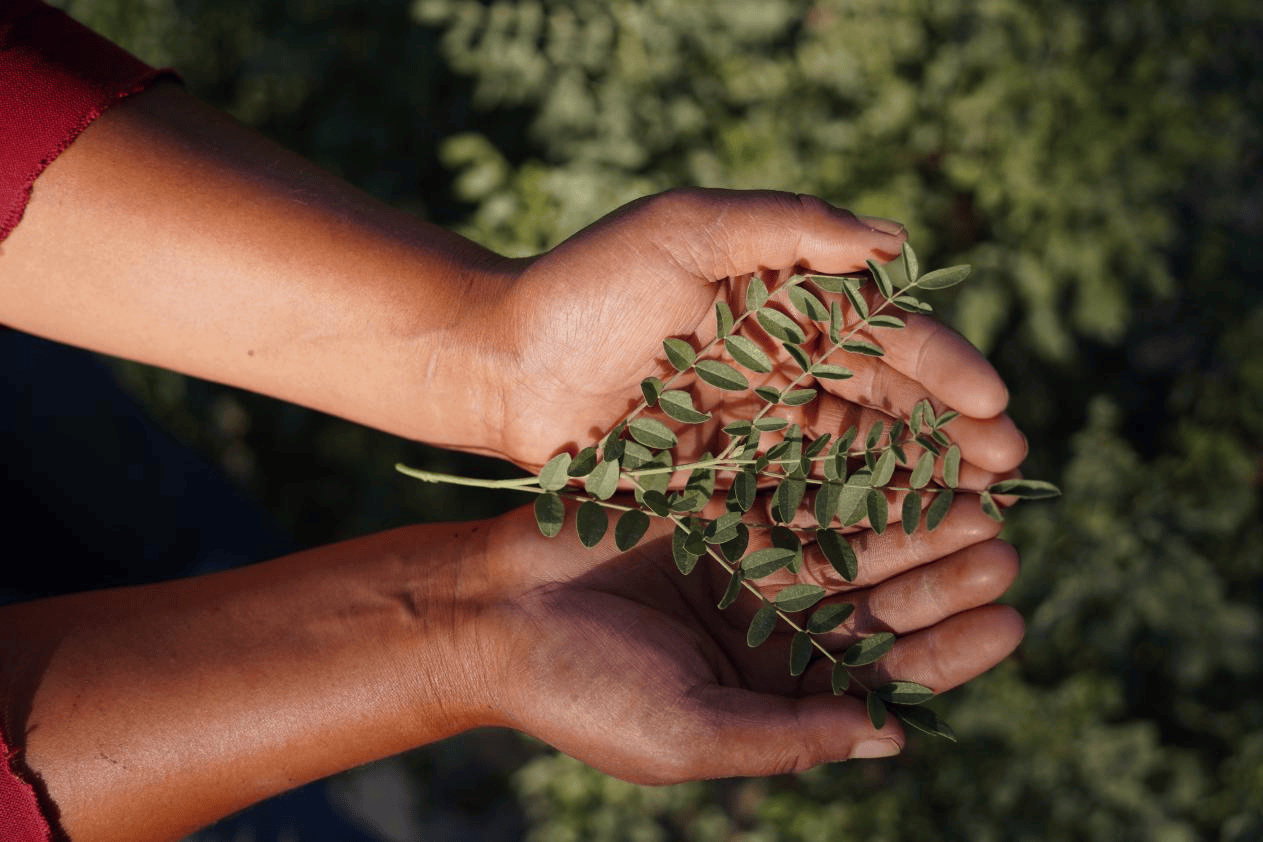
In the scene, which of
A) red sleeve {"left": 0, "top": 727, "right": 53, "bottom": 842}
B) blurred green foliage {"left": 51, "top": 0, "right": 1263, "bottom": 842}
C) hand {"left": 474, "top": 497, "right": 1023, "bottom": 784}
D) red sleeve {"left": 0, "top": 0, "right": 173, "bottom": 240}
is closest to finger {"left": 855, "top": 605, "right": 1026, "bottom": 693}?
hand {"left": 474, "top": 497, "right": 1023, "bottom": 784}

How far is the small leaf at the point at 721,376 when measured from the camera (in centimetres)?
182

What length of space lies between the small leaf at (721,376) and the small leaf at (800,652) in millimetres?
448

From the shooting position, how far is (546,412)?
1.98 m

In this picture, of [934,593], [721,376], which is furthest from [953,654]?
[721,376]

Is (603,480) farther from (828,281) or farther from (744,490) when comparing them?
(828,281)

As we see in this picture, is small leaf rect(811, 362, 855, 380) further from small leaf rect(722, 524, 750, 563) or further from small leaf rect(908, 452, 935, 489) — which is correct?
small leaf rect(722, 524, 750, 563)

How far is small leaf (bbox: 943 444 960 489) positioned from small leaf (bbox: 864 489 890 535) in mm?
138

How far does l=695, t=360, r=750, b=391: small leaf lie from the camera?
5.98 feet

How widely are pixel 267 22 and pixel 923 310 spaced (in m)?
2.59

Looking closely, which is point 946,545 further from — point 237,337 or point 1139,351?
point 1139,351

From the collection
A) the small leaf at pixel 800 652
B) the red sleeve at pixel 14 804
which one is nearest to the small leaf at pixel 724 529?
the small leaf at pixel 800 652

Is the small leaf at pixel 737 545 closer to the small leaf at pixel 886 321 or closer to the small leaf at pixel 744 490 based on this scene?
the small leaf at pixel 744 490

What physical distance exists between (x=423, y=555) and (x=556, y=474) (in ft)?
1.24

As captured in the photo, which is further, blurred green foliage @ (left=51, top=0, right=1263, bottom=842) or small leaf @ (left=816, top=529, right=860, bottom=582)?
blurred green foliage @ (left=51, top=0, right=1263, bottom=842)
